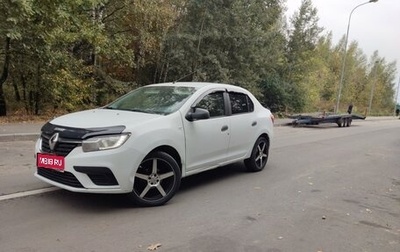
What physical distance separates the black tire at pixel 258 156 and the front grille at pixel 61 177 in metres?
3.65

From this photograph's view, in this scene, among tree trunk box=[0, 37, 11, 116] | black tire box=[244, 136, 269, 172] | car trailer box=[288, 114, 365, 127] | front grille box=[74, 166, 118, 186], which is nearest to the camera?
front grille box=[74, 166, 118, 186]

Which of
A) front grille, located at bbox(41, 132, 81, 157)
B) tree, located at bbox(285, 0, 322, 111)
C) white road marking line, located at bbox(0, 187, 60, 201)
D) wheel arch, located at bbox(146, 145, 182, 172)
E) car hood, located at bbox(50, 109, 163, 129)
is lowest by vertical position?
white road marking line, located at bbox(0, 187, 60, 201)

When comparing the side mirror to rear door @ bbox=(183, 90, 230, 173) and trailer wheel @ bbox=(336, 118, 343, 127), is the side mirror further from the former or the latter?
trailer wheel @ bbox=(336, 118, 343, 127)

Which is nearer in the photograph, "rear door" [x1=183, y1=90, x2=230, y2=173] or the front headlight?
the front headlight

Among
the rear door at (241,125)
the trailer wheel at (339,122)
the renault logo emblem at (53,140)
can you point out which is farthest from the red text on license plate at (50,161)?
the trailer wheel at (339,122)

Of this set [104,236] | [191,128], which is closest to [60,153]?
[104,236]

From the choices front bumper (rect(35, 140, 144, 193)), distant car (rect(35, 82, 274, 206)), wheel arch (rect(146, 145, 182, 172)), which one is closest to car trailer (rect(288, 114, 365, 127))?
distant car (rect(35, 82, 274, 206))

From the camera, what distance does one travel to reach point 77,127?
15.8 ft

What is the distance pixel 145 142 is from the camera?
4969 mm

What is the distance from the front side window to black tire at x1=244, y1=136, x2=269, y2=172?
1.35m

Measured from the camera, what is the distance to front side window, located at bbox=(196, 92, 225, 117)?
621 cm

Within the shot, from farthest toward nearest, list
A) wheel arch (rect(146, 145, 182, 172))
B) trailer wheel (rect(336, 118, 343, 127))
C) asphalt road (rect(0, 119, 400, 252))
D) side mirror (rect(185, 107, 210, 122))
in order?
trailer wheel (rect(336, 118, 343, 127)), side mirror (rect(185, 107, 210, 122)), wheel arch (rect(146, 145, 182, 172)), asphalt road (rect(0, 119, 400, 252))

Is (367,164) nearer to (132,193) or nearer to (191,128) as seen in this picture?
(191,128)

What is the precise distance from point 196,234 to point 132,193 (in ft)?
3.53
